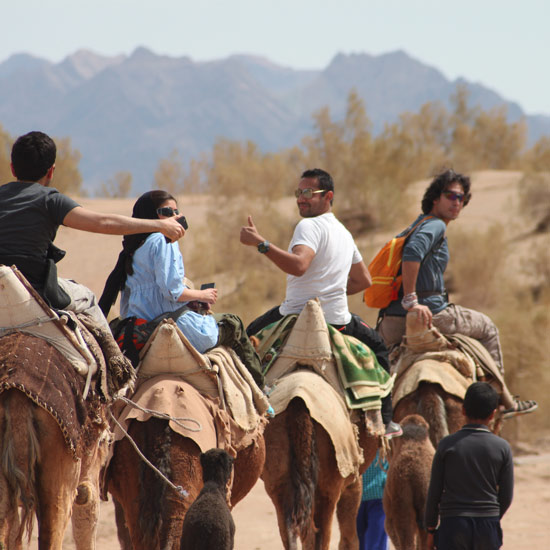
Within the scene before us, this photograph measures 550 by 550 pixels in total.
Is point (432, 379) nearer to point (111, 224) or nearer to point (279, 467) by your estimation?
point (279, 467)

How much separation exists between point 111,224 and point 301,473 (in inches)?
91.8

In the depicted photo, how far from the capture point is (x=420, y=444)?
6965 mm

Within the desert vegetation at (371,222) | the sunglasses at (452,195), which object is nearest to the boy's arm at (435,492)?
the sunglasses at (452,195)

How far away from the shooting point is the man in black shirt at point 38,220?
4680 millimetres

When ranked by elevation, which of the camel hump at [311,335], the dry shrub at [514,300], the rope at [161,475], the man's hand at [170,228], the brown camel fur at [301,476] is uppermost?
the man's hand at [170,228]

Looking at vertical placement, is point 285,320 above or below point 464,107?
below

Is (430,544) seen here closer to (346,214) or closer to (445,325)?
(445,325)

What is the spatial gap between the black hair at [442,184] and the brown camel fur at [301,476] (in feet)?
8.66

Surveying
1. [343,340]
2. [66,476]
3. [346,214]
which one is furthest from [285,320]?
[346,214]

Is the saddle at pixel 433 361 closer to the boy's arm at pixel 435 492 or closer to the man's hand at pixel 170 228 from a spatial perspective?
the boy's arm at pixel 435 492

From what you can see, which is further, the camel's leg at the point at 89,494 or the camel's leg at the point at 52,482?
the camel's leg at the point at 89,494

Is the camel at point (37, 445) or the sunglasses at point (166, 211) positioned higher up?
the sunglasses at point (166, 211)

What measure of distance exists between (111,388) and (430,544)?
2151 millimetres

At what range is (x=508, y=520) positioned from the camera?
11.8 m
